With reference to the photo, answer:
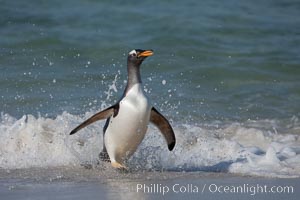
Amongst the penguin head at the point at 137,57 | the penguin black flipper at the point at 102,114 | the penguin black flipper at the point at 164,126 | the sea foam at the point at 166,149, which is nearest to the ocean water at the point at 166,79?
the sea foam at the point at 166,149

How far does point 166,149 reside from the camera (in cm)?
747

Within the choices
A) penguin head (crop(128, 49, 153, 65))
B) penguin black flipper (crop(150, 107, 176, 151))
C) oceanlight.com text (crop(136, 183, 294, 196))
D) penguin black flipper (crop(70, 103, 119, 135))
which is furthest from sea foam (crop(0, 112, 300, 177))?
penguin head (crop(128, 49, 153, 65))

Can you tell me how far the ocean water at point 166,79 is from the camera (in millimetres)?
7504

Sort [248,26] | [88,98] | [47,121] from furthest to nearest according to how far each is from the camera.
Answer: [248,26] → [88,98] → [47,121]

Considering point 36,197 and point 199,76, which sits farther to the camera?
point 199,76

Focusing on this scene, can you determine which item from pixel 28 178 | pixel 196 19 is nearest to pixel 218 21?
pixel 196 19

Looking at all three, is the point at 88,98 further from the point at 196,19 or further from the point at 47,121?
the point at 196,19

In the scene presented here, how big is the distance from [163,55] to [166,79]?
1263 mm

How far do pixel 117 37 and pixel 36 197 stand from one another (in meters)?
7.77

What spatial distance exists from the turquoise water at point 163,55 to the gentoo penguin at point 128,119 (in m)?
2.51

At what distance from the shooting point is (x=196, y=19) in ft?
46.2

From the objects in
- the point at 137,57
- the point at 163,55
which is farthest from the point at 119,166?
the point at 163,55

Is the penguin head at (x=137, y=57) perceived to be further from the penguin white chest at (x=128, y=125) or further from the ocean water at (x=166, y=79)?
the ocean water at (x=166, y=79)

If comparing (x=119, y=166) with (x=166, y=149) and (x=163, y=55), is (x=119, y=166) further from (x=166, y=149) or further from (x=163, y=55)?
(x=163, y=55)
